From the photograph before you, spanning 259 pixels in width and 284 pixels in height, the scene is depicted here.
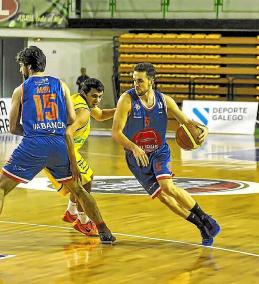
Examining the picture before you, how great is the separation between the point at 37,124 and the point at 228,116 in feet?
56.6

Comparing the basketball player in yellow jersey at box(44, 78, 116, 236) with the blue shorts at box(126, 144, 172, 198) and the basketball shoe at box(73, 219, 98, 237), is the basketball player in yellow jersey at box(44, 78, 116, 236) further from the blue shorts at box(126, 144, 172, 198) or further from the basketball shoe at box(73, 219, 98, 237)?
the blue shorts at box(126, 144, 172, 198)

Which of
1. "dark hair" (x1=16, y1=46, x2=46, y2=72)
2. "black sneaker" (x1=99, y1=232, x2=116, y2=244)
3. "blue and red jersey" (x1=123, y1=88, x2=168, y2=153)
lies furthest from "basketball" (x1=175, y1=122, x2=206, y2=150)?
"dark hair" (x1=16, y1=46, x2=46, y2=72)

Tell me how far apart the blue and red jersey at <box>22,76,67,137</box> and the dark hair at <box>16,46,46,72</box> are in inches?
3.9

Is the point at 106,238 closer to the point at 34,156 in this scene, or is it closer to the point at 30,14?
the point at 34,156

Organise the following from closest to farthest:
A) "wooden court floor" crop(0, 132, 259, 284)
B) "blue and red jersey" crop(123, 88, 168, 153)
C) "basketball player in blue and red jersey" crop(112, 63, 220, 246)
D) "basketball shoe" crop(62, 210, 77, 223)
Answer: "wooden court floor" crop(0, 132, 259, 284) → "basketball player in blue and red jersey" crop(112, 63, 220, 246) → "blue and red jersey" crop(123, 88, 168, 153) → "basketball shoe" crop(62, 210, 77, 223)

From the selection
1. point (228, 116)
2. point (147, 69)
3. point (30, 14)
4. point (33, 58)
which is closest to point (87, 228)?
point (147, 69)

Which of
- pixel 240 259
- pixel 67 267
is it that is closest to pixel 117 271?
pixel 67 267

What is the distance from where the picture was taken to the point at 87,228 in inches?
358

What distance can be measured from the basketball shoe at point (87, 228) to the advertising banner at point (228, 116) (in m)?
15.8

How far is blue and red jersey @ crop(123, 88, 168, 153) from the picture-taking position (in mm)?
8742

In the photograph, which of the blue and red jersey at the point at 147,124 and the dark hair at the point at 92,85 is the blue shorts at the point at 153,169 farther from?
the dark hair at the point at 92,85

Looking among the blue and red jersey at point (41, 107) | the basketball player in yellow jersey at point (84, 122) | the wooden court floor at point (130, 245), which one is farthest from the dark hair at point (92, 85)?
the wooden court floor at point (130, 245)

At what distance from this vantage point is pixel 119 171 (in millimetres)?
15312

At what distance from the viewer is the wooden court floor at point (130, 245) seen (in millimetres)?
7262
